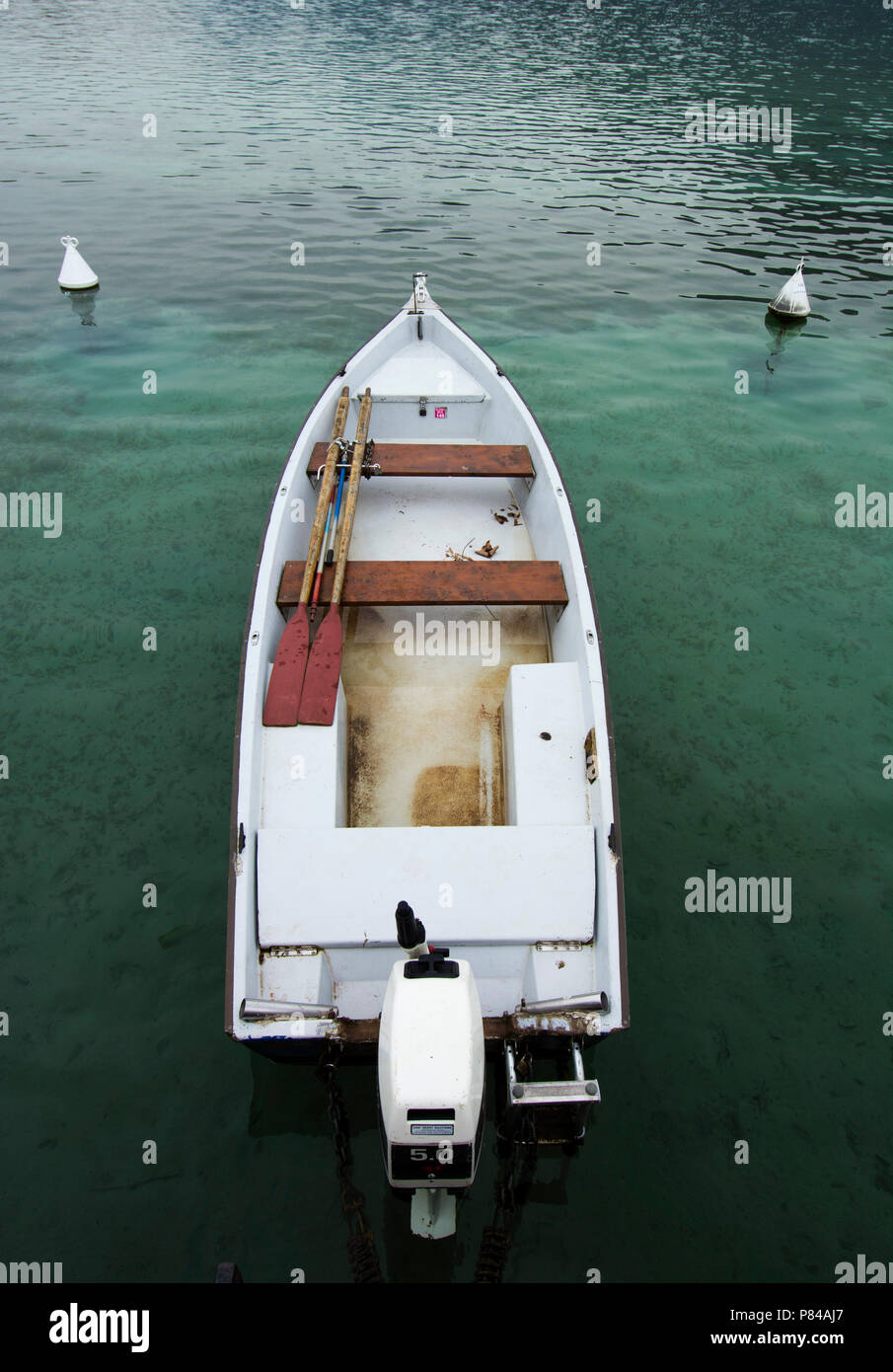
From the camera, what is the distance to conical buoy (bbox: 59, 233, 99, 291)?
15.9m

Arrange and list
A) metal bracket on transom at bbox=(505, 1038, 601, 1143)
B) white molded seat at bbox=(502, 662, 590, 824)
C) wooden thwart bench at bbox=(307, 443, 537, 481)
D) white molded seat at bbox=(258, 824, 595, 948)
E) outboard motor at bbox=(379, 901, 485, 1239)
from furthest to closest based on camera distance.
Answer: wooden thwart bench at bbox=(307, 443, 537, 481), white molded seat at bbox=(502, 662, 590, 824), white molded seat at bbox=(258, 824, 595, 948), metal bracket on transom at bbox=(505, 1038, 601, 1143), outboard motor at bbox=(379, 901, 485, 1239)

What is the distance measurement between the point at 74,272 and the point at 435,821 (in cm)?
1633

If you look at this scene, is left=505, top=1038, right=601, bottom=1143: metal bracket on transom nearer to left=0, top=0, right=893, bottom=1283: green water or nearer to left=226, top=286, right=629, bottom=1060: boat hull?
left=226, top=286, right=629, bottom=1060: boat hull

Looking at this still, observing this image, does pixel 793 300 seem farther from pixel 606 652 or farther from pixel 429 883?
pixel 429 883

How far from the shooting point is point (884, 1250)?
190 inches

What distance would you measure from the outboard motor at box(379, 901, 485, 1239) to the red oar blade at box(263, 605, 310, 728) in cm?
267

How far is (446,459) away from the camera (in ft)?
30.5

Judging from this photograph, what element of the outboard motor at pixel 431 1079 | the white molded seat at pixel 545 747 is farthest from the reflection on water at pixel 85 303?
the outboard motor at pixel 431 1079

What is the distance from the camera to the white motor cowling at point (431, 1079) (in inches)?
148

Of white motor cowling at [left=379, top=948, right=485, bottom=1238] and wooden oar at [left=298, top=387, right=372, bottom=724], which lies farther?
wooden oar at [left=298, top=387, right=372, bottom=724]

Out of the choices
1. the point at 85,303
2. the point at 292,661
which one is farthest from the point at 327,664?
the point at 85,303

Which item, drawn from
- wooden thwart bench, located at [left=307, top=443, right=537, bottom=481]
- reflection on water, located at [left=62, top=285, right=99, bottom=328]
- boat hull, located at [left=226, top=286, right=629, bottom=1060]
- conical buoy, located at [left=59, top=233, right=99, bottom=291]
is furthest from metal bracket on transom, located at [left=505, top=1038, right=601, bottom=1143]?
conical buoy, located at [left=59, top=233, right=99, bottom=291]
